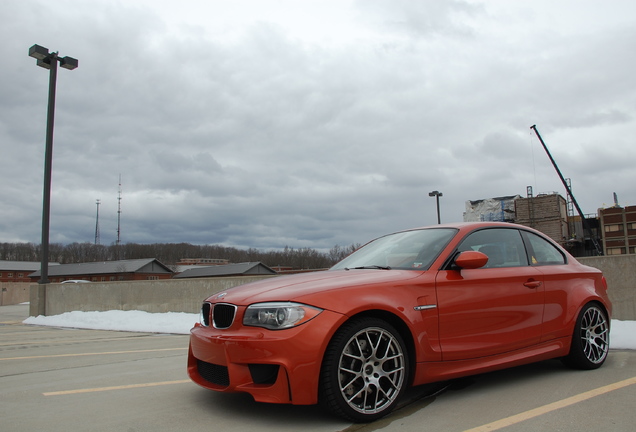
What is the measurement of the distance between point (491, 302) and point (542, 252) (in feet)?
4.06

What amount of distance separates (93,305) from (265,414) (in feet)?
46.8

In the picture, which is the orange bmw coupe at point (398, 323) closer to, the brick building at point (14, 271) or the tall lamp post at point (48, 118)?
the tall lamp post at point (48, 118)

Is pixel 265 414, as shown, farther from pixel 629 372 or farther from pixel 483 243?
pixel 629 372

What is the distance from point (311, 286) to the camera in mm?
3703

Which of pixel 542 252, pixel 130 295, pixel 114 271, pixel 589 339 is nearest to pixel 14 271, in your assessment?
pixel 114 271

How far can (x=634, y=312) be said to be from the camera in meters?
8.84

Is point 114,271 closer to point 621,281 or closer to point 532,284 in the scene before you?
point 621,281

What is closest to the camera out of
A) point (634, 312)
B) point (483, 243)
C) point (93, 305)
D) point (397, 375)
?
point (397, 375)

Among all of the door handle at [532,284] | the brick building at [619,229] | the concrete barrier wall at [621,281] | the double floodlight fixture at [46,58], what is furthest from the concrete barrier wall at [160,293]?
the brick building at [619,229]

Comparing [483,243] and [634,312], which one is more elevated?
[483,243]

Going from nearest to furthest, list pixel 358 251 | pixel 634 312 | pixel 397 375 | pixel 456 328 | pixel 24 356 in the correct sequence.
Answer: pixel 397 375 → pixel 456 328 → pixel 358 251 → pixel 24 356 → pixel 634 312

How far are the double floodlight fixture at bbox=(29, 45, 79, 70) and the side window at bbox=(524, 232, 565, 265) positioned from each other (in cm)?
1643

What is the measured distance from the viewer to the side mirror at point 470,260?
13.2ft

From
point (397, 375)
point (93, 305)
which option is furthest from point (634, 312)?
point (93, 305)
